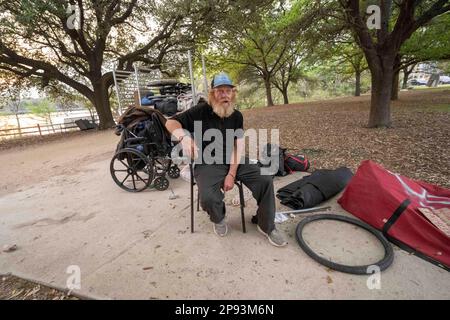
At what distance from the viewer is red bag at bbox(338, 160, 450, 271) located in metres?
1.67

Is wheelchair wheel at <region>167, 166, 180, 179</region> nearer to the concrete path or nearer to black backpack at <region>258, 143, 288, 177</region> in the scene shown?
the concrete path

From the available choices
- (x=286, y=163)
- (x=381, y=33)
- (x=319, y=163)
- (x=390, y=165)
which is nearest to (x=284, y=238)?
(x=286, y=163)

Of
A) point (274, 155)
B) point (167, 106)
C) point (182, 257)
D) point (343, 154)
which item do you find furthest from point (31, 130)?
point (343, 154)

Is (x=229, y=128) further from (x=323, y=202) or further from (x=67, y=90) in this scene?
(x=67, y=90)

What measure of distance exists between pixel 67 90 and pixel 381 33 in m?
14.8

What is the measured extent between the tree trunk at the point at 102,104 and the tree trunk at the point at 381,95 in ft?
35.6

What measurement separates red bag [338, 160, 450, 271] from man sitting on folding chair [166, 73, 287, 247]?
32.8 inches

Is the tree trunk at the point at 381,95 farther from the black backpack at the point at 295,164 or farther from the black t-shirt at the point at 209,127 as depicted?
the black t-shirt at the point at 209,127

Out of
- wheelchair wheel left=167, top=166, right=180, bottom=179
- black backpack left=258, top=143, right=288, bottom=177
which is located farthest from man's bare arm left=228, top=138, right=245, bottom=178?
wheelchair wheel left=167, top=166, right=180, bottom=179

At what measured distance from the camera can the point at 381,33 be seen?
5.06 meters

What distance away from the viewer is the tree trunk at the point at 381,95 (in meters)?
5.25
